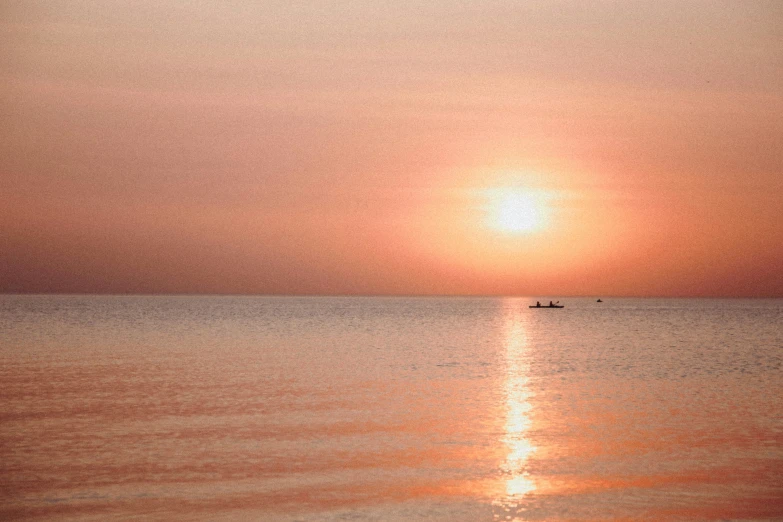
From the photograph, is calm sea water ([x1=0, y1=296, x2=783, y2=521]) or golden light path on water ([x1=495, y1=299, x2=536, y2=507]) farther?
golden light path on water ([x1=495, y1=299, x2=536, y2=507])

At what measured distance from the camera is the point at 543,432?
84.8 ft

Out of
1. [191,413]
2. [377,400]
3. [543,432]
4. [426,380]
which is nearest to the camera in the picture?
[543,432]

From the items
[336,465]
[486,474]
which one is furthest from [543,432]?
[336,465]

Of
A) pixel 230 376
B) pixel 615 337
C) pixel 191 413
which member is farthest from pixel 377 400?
pixel 615 337

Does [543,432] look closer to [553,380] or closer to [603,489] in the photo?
A: [603,489]

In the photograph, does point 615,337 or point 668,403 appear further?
point 615,337

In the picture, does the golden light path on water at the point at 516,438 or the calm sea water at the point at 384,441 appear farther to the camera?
the golden light path on water at the point at 516,438

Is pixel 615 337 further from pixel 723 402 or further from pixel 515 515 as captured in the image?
pixel 515 515

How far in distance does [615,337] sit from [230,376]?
55583 mm

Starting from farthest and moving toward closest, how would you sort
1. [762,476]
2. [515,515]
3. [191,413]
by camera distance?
[191,413] < [762,476] < [515,515]

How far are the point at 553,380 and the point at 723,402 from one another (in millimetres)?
10026

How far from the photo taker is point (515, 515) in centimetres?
1666

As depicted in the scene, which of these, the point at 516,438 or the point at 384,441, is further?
the point at 516,438

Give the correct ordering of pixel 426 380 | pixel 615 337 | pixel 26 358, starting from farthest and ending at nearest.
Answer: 1. pixel 615 337
2. pixel 26 358
3. pixel 426 380
